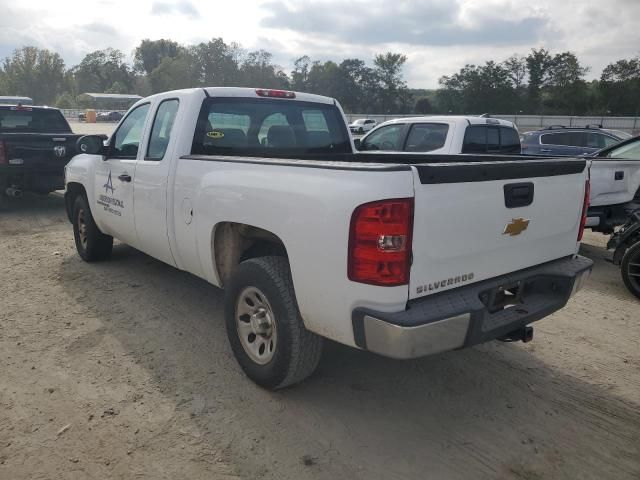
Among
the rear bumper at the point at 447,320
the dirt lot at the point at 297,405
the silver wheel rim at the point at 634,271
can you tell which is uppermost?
the rear bumper at the point at 447,320

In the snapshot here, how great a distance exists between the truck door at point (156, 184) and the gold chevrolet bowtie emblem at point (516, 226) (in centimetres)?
246

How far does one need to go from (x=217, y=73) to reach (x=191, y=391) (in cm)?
10589

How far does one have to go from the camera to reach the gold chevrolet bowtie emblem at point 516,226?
9.43 ft

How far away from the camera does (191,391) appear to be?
10.8 feet

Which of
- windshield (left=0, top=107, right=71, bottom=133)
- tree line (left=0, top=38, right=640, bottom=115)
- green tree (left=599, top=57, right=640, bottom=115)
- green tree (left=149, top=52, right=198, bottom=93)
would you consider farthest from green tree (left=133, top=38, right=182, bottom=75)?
windshield (left=0, top=107, right=71, bottom=133)

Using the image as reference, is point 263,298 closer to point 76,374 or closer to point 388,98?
point 76,374

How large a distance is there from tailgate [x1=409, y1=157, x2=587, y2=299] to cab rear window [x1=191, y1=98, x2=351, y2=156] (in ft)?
6.88

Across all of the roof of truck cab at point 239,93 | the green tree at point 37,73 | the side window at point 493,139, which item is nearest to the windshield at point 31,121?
the roof of truck cab at point 239,93

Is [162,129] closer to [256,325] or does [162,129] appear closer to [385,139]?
[256,325]

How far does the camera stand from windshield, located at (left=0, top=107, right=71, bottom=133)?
993 cm

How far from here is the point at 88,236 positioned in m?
5.85

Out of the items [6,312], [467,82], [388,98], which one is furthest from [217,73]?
[6,312]

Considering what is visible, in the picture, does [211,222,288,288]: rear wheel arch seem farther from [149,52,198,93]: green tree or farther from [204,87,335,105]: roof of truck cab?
[149,52,198,93]: green tree

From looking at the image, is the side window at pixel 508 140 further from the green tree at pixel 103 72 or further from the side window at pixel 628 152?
the green tree at pixel 103 72
